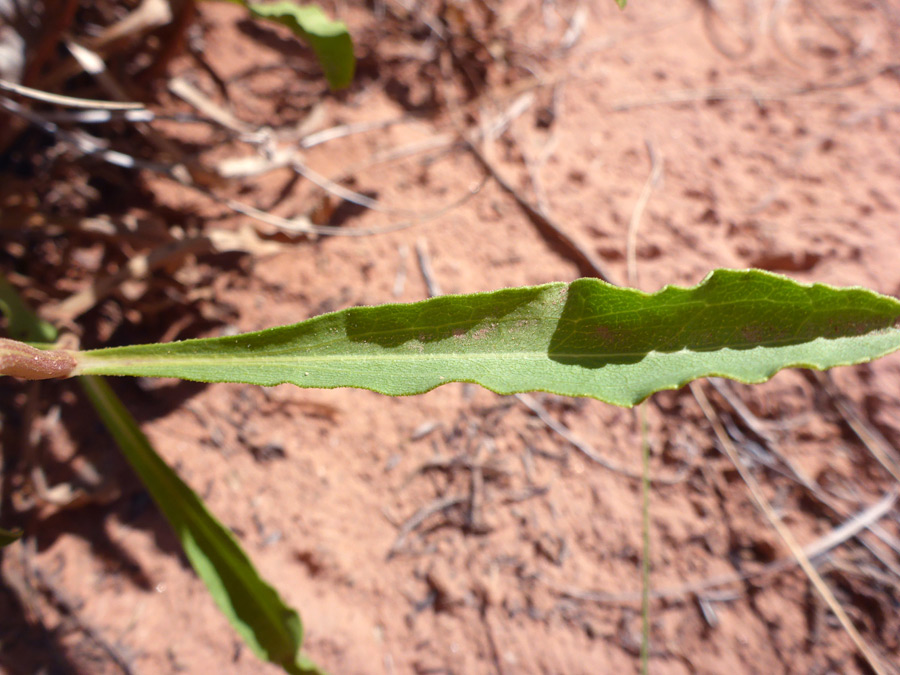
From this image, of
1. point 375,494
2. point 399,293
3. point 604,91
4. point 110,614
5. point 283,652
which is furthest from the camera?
point 604,91

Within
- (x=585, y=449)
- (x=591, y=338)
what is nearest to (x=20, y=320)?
(x=591, y=338)

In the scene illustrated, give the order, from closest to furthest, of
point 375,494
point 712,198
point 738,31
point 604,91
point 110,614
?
point 110,614 → point 375,494 → point 712,198 → point 604,91 → point 738,31

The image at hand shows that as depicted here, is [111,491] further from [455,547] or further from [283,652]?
[455,547]

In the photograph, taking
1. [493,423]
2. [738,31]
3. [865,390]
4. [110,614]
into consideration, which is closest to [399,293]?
[493,423]

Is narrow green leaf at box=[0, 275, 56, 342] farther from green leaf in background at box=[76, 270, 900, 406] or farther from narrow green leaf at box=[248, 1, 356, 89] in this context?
narrow green leaf at box=[248, 1, 356, 89]

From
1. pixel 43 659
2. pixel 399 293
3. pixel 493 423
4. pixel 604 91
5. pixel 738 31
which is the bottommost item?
pixel 43 659

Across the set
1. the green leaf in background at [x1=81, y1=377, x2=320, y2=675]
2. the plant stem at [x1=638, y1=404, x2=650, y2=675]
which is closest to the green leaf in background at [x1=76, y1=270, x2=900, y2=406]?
the green leaf in background at [x1=81, y1=377, x2=320, y2=675]

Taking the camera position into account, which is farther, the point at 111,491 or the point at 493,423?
the point at 493,423
